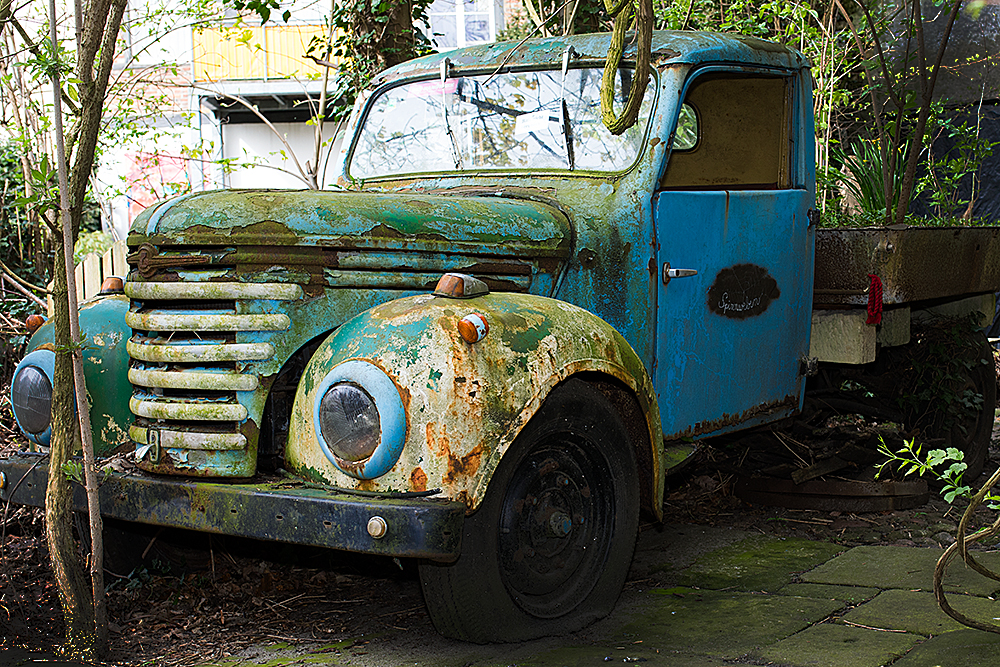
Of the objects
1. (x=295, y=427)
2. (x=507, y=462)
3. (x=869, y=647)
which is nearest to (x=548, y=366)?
(x=507, y=462)

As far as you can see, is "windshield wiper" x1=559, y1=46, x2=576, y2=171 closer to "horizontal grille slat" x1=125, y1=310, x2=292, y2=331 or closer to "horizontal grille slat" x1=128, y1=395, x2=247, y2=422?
"horizontal grille slat" x1=125, y1=310, x2=292, y2=331

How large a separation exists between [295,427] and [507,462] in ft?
2.03

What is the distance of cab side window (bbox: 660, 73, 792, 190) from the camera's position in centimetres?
439

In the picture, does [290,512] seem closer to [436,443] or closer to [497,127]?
[436,443]

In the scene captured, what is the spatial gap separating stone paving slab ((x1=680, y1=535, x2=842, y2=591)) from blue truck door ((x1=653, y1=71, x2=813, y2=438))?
547mm

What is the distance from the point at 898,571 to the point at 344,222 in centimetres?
257

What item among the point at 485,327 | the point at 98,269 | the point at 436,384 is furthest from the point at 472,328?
the point at 98,269

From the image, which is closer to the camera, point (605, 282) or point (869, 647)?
point (869, 647)

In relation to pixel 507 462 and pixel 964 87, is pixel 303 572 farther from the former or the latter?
pixel 964 87

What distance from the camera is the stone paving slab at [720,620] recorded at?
3217 mm

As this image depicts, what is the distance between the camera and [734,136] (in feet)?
15.1

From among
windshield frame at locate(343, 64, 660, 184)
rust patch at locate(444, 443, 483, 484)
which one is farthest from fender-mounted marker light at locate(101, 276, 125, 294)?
rust patch at locate(444, 443, 483, 484)

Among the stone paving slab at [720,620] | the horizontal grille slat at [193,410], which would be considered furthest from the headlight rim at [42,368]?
the stone paving slab at [720,620]

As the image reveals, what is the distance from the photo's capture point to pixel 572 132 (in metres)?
4.00
